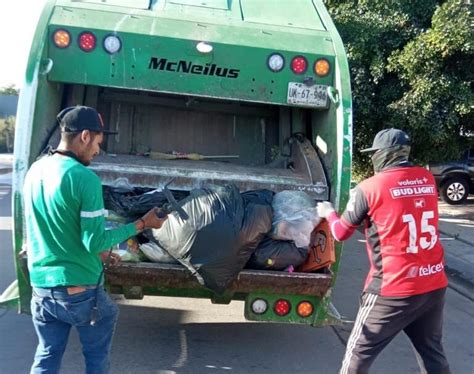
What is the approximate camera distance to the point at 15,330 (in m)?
4.35

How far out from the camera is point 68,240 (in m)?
2.56

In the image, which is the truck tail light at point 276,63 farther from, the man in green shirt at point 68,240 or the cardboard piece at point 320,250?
the man in green shirt at point 68,240

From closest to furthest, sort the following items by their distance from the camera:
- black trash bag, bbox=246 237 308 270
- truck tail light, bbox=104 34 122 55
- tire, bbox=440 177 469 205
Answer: black trash bag, bbox=246 237 308 270 → truck tail light, bbox=104 34 122 55 → tire, bbox=440 177 469 205

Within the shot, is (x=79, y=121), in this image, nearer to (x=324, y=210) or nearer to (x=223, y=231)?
(x=223, y=231)

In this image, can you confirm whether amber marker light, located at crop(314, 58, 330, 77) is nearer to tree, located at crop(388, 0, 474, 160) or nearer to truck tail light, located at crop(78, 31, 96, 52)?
truck tail light, located at crop(78, 31, 96, 52)

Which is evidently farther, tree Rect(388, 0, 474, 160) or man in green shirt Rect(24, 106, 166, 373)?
tree Rect(388, 0, 474, 160)

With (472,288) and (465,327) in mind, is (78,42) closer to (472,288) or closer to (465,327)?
(465,327)

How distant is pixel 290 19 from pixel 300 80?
25.6 inches

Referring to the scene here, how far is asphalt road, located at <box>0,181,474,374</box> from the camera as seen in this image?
3850 millimetres

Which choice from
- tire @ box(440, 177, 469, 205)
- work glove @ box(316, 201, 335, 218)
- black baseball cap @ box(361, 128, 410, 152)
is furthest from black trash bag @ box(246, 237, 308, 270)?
tire @ box(440, 177, 469, 205)

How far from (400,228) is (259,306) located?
1.06 meters

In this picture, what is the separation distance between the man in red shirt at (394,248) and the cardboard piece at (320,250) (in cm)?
32

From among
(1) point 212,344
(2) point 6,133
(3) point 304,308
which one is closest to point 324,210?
(3) point 304,308

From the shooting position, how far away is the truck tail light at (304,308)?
3581mm
